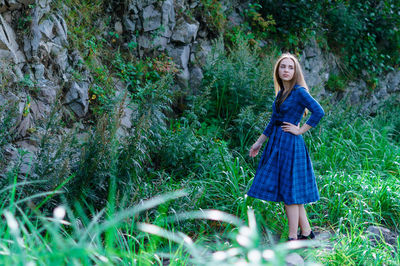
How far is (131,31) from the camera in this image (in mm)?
5527

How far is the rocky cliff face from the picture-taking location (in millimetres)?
3684

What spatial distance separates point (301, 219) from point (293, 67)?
1267mm

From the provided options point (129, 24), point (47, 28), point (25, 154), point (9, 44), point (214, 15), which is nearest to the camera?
point (25, 154)

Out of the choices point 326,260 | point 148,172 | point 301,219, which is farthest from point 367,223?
point 148,172

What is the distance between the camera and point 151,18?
A: 18.3ft

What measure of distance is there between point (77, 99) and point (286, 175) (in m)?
2.43

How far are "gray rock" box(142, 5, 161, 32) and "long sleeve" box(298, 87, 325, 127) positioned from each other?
306 centimetres

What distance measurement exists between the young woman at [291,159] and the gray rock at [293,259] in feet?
1.04

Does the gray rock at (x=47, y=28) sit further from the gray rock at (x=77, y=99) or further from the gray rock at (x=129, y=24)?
the gray rock at (x=129, y=24)

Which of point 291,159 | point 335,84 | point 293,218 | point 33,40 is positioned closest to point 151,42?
point 33,40

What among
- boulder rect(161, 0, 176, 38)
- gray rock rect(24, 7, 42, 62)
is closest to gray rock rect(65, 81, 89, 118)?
gray rock rect(24, 7, 42, 62)

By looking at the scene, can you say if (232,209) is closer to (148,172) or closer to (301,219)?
(301,219)

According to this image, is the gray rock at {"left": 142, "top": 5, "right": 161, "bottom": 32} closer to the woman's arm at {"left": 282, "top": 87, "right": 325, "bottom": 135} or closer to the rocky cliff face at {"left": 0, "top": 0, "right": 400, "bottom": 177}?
the rocky cliff face at {"left": 0, "top": 0, "right": 400, "bottom": 177}

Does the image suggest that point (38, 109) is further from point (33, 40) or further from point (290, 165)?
point (290, 165)
